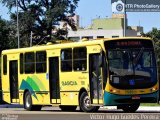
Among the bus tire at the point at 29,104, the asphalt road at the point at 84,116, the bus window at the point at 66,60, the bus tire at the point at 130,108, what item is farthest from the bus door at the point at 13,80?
the bus tire at the point at 130,108

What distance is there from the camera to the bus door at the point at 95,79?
2650 centimetres

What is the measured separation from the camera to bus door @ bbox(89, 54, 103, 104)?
2650 centimetres

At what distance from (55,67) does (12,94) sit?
17.2 ft

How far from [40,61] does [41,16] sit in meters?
59.3

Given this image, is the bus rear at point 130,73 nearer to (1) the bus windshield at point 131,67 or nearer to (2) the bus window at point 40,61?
(1) the bus windshield at point 131,67

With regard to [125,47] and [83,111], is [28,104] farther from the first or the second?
[125,47]

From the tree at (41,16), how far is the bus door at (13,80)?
169ft

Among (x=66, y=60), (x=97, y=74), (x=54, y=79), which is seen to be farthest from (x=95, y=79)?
(x=54, y=79)

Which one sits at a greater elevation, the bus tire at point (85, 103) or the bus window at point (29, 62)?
the bus window at point (29, 62)

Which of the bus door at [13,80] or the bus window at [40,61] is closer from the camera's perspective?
the bus window at [40,61]

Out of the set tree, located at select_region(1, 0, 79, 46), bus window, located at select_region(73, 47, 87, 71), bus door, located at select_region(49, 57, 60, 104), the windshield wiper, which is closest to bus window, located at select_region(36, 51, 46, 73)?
bus door, located at select_region(49, 57, 60, 104)

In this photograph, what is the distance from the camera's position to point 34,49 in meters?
31.8

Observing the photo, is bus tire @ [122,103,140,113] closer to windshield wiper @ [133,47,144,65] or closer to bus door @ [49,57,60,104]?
windshield wiper @ [133,47,144,65]

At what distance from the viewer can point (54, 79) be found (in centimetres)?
3005
